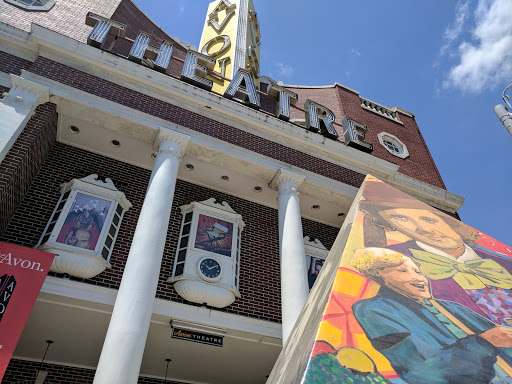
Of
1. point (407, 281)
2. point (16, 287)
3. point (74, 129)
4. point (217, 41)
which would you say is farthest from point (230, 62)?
point (407, 281)

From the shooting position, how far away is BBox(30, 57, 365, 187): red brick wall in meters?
10.3

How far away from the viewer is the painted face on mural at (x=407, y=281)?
4.12 metres

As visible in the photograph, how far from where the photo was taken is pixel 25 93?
30.4 ft

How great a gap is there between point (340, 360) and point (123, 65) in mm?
10330

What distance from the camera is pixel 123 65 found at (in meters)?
10.9

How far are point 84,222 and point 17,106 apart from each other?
310 cm

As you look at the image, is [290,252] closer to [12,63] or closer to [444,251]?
[444,251]

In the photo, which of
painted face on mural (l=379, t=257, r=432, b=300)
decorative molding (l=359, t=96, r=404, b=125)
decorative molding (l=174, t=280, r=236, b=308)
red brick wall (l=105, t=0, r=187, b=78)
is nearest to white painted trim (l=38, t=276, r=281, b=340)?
decorative molding (l=174, t=280, r=236, b=308)

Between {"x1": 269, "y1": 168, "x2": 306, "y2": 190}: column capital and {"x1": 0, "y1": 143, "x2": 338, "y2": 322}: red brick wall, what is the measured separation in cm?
182

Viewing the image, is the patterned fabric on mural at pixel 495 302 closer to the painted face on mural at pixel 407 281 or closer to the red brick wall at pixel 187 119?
the painted face on mural at pixel 407 281

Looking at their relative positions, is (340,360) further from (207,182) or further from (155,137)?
(207,182)

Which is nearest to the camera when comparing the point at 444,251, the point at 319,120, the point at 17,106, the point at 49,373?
the point at 444,251

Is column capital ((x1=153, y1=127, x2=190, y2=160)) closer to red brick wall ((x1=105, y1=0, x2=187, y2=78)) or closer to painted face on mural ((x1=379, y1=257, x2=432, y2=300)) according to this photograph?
red brick wall ((x1=105, y1=0, x2=187, y2=78))

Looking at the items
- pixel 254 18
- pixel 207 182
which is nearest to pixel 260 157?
pixel 207 182
